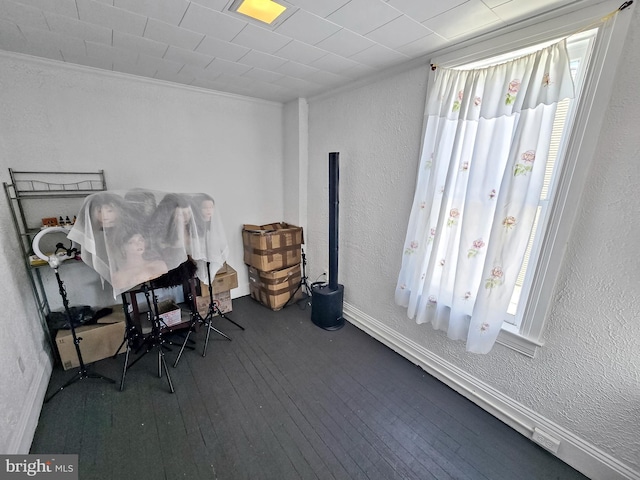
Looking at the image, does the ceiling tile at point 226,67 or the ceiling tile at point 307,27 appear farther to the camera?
the ceiling tile at point 226,67

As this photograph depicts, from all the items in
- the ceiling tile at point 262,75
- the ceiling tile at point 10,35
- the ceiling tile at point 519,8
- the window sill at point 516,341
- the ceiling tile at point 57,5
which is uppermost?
the ceiling tile at point 262,75

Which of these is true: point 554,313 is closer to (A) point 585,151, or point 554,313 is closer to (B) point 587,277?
(B) point 587,277

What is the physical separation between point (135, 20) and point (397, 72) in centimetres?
173

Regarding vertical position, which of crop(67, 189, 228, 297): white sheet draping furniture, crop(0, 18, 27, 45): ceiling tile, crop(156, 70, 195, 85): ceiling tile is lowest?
crop(67, 189, 228, 297): white sheet draping furniture

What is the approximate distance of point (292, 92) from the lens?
273 centimetres

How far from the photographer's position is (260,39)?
1.62 metres

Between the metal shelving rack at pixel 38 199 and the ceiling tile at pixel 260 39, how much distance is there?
5.74 feet

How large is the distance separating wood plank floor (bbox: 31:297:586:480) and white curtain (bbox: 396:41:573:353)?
1.83 feet

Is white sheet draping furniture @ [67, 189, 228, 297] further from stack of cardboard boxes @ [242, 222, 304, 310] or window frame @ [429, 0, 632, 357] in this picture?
window frame @ [429, 0, 632, 357]

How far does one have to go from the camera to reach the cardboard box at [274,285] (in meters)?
2.94

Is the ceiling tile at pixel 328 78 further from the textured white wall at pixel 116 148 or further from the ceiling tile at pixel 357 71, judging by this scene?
the textured white wall at pixel 116 148

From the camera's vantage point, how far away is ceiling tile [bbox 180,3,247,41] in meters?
1.35

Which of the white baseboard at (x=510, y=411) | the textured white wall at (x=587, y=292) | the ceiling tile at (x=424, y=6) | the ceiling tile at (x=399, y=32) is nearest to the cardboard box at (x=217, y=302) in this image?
the white baseboard at (x=510, y=411)

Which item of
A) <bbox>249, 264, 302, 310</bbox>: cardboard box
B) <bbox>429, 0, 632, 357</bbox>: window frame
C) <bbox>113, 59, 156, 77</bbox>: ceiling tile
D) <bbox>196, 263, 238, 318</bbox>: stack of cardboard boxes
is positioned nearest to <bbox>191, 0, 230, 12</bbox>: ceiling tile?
<bbox>113, 59, 156, 77</bbox>: ceiling tile
